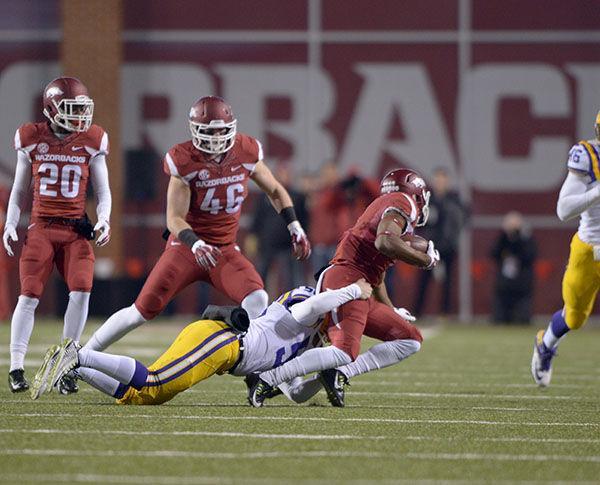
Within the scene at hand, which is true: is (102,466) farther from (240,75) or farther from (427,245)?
(240,75)

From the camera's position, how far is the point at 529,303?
15.9m

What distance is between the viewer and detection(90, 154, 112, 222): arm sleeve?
7379 millimetres

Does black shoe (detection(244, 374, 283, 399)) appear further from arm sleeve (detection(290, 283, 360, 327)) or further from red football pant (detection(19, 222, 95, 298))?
red football pant (detection(19, 222, 95, 298))

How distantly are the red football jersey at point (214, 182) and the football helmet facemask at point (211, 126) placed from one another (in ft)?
0.30

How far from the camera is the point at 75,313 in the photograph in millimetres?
7246

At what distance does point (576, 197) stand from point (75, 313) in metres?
2.79

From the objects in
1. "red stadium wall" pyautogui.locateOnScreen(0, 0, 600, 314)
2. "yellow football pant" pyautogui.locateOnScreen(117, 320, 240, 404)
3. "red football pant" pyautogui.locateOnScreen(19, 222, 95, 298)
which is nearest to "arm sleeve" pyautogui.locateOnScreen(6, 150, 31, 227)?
"red football pant" pyautogui.locateOnScreen(19, 222, 95, 298)

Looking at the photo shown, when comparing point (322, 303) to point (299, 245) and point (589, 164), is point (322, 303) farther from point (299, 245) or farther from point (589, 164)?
point (589, 164)

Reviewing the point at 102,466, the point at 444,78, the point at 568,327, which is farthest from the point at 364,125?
the point at 102,466

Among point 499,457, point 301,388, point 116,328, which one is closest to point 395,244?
point 301,388

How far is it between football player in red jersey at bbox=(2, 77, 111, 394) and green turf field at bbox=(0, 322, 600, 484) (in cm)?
50

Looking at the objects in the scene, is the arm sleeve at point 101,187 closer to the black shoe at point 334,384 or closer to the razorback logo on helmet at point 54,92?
the razorback logo on helmet at point 54,92

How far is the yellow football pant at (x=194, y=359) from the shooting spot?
617 centimetres

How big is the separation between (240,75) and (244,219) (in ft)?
6.13
